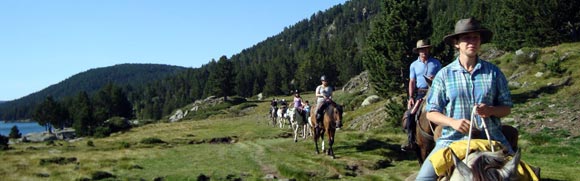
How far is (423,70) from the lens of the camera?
11383mm

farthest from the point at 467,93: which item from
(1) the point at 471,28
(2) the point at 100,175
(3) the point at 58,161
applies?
(3) the point at 58,161

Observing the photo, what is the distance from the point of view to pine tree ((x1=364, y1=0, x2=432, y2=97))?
3353cm

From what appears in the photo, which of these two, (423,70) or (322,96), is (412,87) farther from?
(322,96)

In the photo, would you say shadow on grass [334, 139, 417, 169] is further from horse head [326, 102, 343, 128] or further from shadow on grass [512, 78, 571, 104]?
shadow on grass [512, 78, 571, 104]

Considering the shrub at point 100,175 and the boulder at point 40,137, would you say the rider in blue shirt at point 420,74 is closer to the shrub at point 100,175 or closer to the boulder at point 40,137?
the shrub at point 100,175

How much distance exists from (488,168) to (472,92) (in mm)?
1246

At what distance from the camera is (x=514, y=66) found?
4138cm

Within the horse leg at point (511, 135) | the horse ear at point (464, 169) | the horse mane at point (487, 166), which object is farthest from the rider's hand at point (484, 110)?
the horse leg at point (511, 135)

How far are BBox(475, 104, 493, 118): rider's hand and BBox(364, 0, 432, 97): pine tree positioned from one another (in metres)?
29.3

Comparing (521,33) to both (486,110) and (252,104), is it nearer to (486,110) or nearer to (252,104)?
(486,110)

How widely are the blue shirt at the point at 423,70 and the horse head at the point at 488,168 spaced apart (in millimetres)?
7569

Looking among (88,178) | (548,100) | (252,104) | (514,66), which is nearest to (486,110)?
(88,178)

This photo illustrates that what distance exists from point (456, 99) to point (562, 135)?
1722 cm

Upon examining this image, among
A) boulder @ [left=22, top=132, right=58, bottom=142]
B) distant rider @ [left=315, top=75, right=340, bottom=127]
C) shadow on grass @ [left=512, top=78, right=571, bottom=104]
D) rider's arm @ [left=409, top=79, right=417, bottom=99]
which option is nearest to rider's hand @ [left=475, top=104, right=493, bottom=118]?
rider's arm @ [left=409, top=79, right=417, bottom=99]
